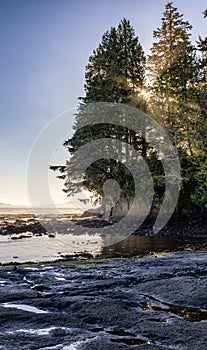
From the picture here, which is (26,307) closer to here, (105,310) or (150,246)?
(105,310)

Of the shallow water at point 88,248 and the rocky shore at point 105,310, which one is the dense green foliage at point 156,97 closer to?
the shallow water at point 88,248

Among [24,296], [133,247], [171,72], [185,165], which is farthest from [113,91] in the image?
[24,296]

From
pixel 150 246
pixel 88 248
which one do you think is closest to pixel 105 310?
pixel 88 248

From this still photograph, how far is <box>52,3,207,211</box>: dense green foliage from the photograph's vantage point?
3422 cm

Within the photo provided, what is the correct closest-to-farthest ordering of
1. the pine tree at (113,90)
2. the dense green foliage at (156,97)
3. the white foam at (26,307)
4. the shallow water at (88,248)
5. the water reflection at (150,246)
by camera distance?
1. the white foam at (26,307)
2. the shallow water at (88,248)
3. the water reflection at (150,246)
4. the dense green foliage at (156,97)
5. the pine tree at (113,90)

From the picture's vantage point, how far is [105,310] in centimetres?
746

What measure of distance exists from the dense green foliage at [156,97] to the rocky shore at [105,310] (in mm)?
23285

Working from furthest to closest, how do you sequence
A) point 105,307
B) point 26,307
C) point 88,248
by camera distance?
1. point 88,248
2. point 26,307
3. point 105,307

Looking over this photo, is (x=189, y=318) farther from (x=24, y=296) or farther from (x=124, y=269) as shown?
(x=124, y=269)

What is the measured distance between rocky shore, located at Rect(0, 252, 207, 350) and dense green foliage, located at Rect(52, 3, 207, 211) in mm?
23285

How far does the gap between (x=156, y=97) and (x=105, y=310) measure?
32458 mm

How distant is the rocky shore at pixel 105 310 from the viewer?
229 inches

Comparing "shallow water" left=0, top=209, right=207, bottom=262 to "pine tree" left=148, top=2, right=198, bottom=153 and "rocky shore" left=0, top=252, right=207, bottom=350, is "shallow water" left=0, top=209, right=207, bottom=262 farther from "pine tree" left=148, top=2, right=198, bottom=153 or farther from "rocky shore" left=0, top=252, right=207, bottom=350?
"pine tree" left=148, top=2, right=198, bottom=153

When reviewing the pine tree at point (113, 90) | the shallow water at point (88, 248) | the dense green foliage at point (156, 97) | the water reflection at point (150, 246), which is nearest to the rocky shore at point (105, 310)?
the shallow water at point (88, 248)
